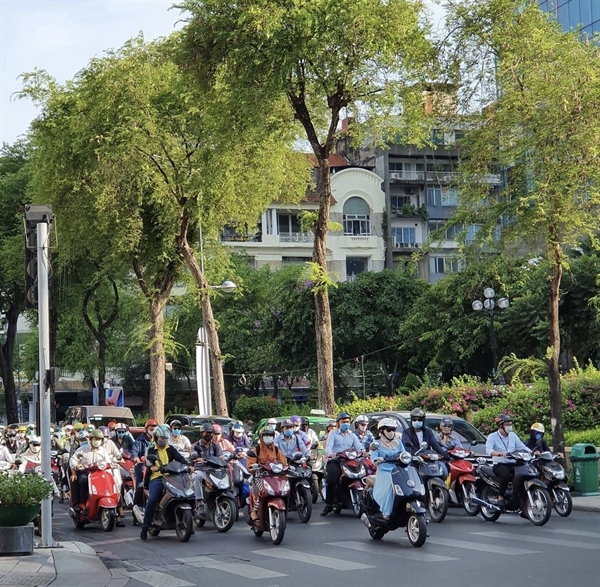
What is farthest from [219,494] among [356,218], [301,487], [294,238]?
[356,218]

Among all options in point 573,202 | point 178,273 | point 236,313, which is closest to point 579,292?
point 178,273

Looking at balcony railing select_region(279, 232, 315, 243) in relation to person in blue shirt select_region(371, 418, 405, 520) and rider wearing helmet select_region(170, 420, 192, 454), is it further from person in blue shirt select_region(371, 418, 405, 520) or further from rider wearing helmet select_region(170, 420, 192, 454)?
person in blue shirt select_region(371, 418, 405, 520)

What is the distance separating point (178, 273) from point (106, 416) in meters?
7.33

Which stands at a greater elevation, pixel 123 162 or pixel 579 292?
pixel 123 162

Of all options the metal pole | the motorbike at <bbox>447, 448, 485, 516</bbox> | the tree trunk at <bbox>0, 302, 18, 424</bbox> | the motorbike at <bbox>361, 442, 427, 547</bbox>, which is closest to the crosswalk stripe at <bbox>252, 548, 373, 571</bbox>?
the motorbike at <bbox>361, 442, 427, 547</bbox>

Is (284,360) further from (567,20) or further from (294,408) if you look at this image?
(567,20)

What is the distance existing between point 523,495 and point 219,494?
5023 mm

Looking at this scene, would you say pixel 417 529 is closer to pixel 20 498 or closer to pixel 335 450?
pixel 20 498

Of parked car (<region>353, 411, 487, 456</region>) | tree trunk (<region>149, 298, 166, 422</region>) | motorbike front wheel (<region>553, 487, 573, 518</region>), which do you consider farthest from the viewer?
tree trunk (<region>149, 298, 166, 422</region>)

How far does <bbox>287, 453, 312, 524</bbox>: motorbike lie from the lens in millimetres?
18422

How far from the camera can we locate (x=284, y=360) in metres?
61.7

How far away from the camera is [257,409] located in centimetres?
5475

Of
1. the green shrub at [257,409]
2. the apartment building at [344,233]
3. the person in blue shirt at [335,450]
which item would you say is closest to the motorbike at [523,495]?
the person in blue shirt at [335,450]

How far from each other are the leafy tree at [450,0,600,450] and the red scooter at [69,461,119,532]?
8689 mm
